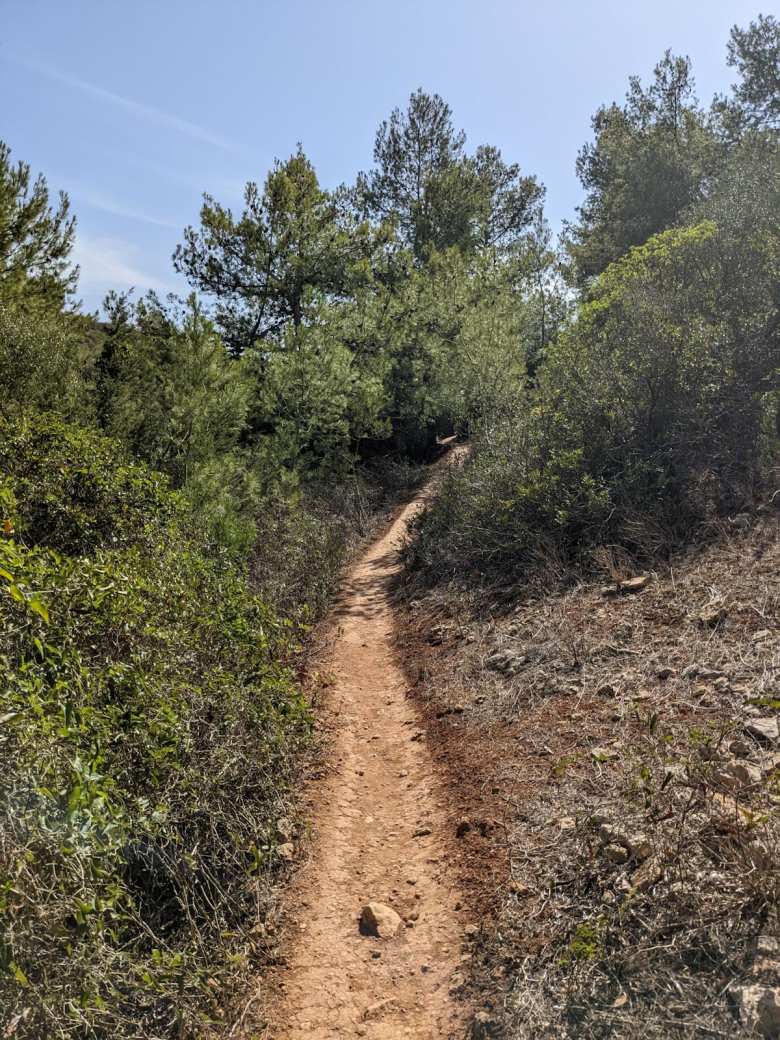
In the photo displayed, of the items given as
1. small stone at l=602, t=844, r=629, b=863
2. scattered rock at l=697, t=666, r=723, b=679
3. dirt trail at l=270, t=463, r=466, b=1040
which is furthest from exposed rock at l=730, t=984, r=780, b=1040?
scattered rock at l=697, t=666, r=723, b=679

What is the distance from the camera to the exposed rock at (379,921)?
4.32 meters

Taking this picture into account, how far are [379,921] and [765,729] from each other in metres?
2.59

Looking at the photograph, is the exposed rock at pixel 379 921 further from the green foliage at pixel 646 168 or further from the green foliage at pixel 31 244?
the green foliage at pixel 646 168

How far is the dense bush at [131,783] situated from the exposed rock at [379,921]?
63 centimetres

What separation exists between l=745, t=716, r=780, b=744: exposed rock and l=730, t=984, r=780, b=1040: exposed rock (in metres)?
1.80

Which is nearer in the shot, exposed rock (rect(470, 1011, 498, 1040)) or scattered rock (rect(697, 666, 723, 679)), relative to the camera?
exposed rock (rect(470, 1011, 498, 1040))

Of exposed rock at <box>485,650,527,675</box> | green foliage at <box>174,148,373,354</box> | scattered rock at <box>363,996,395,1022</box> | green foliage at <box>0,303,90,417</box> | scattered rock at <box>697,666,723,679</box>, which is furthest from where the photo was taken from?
green foliage at <box>174,148,373,354</box>

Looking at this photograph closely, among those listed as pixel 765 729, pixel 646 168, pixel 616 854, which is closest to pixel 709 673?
pixel 765 729

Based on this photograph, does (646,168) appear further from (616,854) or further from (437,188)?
(616,854)

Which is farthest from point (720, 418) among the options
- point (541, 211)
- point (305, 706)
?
point (541, 211)

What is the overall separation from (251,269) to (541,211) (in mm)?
21335

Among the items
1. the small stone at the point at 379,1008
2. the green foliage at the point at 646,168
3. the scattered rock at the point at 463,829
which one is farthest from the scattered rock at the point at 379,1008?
the green foliage at the point at 646,168

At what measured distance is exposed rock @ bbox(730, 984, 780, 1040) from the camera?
9.07 feet

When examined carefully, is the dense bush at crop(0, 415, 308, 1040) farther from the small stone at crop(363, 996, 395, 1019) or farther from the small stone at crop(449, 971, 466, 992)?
the small stone at crop(449, 971, 466, 992)
